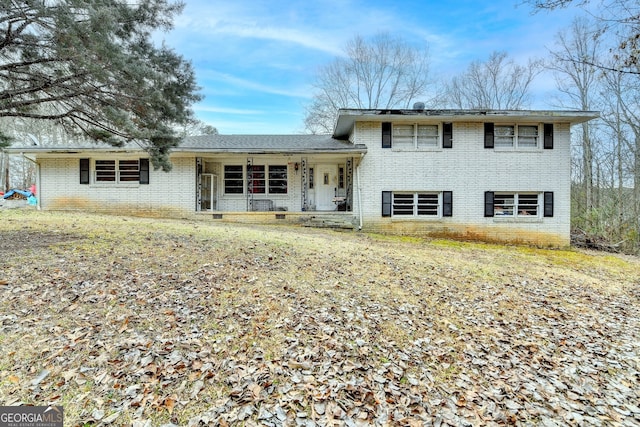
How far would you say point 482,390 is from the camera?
3328 mm

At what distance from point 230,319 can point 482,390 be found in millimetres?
2991

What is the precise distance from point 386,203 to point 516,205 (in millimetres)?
5534

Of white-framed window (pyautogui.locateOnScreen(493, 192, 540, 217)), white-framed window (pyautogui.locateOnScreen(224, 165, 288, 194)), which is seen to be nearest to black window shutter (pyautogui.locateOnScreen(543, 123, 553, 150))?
white-framed window (pyautogui.locateOnScreen(493, 192, 540, 217))

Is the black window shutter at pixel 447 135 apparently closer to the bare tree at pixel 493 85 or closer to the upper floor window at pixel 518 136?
the upper floor window at pixel 518 136

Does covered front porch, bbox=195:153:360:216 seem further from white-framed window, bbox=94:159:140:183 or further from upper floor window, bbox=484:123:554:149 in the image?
upper floor window, bbox=484:123:554:149

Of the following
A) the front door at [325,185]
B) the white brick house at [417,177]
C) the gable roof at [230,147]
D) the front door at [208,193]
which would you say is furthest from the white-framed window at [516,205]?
the front door at [208,193]

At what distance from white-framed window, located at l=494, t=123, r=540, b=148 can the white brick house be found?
4cm

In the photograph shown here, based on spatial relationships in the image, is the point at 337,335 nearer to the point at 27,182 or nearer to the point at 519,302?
the point at 519,302

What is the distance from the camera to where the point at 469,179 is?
13.8 meters

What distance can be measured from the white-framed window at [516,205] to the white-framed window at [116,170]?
51.3ft

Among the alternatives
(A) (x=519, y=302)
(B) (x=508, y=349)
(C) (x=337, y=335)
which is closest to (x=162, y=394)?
(C) (x=337, y=335)

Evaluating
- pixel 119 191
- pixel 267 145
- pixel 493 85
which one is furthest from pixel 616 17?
pixel 493 85

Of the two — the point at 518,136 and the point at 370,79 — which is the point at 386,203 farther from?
the point at 370,79

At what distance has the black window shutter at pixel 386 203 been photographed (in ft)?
45.4
